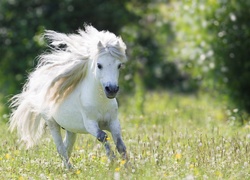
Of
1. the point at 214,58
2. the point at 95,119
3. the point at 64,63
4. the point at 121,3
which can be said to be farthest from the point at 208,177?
the point at 121,3

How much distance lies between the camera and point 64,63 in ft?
30.8

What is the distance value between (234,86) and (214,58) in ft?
2.65

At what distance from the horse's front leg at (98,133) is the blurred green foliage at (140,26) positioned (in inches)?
331

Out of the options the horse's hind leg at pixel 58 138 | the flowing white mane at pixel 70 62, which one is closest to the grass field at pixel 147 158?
the horse's hind leg at pixel 58 138

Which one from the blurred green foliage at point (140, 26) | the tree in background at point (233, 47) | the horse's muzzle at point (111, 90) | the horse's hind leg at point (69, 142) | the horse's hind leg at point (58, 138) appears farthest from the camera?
the blurred green foliage at point (140, 26)

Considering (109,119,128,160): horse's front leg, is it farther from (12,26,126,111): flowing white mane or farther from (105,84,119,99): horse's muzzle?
(12,26,126,111): flowing white mane

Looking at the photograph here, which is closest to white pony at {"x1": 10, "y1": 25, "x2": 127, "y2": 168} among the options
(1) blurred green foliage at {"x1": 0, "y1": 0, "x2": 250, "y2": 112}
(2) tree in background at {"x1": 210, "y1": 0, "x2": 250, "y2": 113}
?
(1) blurred green foliage at {"x1": 0, "y1": 0, "x2": 250, "y2": 112}

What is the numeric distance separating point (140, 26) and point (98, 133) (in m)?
12.3

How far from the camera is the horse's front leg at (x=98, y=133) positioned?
8250mm

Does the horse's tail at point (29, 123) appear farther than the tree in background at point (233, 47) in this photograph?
No

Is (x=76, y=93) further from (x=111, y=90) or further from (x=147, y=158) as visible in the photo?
(x=147, y=158)

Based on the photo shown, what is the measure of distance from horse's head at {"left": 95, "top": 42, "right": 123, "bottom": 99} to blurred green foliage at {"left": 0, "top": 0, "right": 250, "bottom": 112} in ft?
28.0

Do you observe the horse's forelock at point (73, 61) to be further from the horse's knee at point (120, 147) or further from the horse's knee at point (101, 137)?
the horse's knee at point (120, 147)

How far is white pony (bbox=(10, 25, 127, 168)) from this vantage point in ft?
27.8
